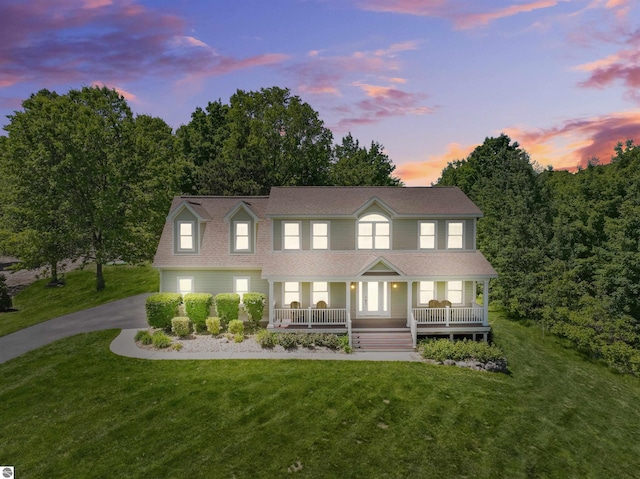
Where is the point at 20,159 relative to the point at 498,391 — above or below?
above

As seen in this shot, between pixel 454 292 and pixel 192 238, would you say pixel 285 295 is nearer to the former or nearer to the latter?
pixel 192 238

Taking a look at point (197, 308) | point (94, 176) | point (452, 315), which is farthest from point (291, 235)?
point (94, 176)

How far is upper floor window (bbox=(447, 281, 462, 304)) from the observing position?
22266mm

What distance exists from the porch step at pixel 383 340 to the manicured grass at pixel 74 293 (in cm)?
2124

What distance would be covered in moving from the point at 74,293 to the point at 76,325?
12.1 metres

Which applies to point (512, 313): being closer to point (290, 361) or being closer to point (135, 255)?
point (290, 361)

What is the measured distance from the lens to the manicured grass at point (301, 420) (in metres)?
10.6

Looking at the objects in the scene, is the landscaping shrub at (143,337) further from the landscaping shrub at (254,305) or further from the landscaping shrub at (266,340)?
the landscaping shrub at (266,340)

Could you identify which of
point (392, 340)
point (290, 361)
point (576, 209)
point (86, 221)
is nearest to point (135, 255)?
point (86, 221)

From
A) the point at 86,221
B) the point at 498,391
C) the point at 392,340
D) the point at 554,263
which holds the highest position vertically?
the point at 86,221

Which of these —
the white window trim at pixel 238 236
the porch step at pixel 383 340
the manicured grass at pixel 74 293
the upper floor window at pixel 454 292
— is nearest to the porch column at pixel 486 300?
the upper floor window at pixel 454 292

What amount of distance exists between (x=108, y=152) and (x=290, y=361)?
27.4 metres

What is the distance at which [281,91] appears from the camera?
4456 centimetres

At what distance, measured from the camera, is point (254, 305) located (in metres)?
21.4
